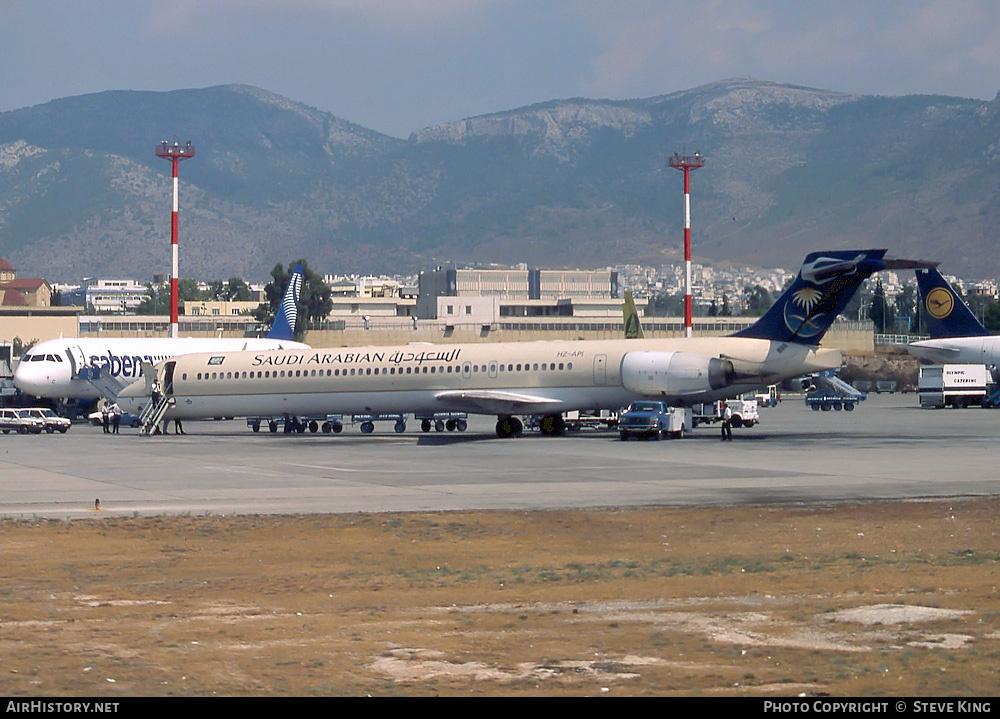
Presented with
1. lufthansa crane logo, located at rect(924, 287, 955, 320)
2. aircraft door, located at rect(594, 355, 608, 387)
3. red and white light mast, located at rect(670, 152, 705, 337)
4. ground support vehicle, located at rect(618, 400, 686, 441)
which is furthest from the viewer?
lufthansa crane logo, located at rect(924, 287, 955, 320)

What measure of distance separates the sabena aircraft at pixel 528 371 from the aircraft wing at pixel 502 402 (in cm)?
5

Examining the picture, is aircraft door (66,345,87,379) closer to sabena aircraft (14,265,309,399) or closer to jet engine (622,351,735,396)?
sabena aircraft (14,265,309,399)

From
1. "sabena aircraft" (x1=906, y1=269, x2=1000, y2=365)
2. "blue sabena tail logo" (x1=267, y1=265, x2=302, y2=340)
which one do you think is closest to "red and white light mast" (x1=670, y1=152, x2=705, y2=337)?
"sabena aircraft" (x1=906, y1=269, x2=1000, y2=365)

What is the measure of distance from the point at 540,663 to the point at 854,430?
44.5 metres

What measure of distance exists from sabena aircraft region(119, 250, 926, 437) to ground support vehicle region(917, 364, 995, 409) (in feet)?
114

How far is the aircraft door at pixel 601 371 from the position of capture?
52.6 m

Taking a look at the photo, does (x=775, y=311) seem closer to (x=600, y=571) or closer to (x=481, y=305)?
(x=600, y=571)

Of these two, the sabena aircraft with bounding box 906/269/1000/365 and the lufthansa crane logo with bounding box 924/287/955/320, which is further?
the sabena aircraft with bounding box 906/269/1000/365

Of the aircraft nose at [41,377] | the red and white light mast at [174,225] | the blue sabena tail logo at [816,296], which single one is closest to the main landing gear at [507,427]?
the blue sabena tail logo at [816,296]

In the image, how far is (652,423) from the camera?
50.7 m

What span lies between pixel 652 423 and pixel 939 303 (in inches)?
1560

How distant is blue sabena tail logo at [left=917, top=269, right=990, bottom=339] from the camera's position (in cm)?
8212

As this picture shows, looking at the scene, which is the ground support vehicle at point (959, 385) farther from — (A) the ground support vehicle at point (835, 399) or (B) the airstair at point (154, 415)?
(B) the airstair at point (154, 415)
